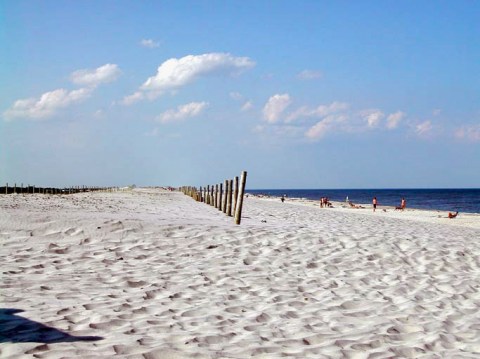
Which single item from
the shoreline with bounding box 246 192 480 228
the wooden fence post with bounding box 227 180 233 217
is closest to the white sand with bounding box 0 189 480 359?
the wooden fence post with bounding box 227 180 233 217

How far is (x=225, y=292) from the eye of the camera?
7.01m

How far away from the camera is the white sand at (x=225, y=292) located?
4887 mm

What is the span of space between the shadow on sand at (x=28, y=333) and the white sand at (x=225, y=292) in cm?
2

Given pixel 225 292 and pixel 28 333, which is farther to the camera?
pixel 225 292

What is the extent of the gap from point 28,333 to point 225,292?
9.60 ft

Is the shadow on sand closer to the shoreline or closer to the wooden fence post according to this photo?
the wooden fence post

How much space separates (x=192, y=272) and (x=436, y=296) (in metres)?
3.86

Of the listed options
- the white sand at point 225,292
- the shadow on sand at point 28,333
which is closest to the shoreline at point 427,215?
the white sand at point 225,292

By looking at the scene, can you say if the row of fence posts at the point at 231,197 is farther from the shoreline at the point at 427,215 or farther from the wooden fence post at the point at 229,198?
the shoreline at the point at 427,215

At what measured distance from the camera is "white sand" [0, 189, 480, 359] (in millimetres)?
4887

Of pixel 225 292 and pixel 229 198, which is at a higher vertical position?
pixel 229 198

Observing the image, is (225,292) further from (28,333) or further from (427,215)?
(427,215)

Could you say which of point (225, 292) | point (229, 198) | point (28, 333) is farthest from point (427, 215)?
point (28, 333)

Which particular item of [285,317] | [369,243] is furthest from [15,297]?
[369,243]
